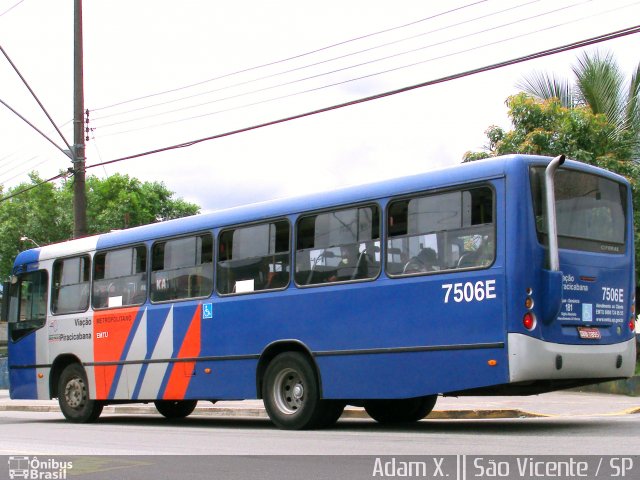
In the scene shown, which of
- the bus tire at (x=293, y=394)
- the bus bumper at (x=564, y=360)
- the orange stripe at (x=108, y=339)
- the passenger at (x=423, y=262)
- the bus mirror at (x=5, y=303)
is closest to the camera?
the bus bumper at (x=564, y=360)

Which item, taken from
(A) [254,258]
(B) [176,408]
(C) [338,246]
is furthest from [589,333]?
(B) [176,408]

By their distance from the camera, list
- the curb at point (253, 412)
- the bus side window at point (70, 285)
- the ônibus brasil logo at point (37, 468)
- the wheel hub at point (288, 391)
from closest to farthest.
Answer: the ônibus brasil logo at point (37, 468) < the wheel hub at point (288, 391) < the curb at point (253, 412) < the bus side window at point (70, 285)

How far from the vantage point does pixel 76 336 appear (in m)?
16.7

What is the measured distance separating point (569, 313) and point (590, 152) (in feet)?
38.6

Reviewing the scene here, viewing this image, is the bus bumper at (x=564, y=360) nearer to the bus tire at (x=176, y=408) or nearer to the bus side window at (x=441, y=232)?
the bus side window at (x=441, y=232)

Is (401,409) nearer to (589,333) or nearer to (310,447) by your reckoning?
(589,333)

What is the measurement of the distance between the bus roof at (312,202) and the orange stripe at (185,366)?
4.65 ft

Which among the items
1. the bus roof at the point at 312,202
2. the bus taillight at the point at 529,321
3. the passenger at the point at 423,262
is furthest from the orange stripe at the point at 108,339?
the bus taillight at the point at 529,321

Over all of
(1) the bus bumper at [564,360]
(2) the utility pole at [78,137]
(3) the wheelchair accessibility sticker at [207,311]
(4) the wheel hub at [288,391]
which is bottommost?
(4) the wheel hub at [288,391]

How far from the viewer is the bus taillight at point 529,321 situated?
1045 cm

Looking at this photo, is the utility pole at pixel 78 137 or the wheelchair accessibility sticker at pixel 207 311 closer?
the wheelchair accessibility sticker at pixel 207 311

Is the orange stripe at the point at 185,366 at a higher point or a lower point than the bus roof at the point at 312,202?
lower

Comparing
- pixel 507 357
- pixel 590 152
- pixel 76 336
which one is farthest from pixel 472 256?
pixel 590 152

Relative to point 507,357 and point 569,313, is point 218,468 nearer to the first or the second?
point 507,357
